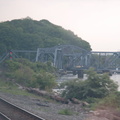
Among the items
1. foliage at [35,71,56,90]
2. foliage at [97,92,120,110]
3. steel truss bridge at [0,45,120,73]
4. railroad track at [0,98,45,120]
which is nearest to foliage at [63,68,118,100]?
foliage at [97,92,120,110]

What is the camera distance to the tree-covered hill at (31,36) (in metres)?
87.4

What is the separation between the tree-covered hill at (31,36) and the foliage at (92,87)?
60.4m

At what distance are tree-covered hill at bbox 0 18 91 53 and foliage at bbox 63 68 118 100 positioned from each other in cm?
6042

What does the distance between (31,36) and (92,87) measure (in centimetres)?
6528

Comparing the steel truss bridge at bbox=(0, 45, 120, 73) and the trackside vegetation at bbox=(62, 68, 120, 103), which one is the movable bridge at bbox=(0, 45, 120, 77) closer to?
the steel truss bridge at bbox=(0, 45, 120, 73)

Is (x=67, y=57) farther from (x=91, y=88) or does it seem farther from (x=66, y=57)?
(x=91, y=88)

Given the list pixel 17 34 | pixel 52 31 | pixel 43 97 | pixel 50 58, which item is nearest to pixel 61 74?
pixel 50 58

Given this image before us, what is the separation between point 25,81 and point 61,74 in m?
28.9

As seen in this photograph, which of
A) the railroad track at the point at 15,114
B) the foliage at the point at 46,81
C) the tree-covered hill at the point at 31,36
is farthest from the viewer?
the tree-covered hill at the point at 31,36

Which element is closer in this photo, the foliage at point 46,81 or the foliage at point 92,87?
the foliage at point 92,87

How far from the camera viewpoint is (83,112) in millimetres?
19250

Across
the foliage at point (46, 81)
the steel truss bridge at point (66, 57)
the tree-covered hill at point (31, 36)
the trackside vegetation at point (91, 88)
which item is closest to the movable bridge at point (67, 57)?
the steel truss bridge at point (66, 57)

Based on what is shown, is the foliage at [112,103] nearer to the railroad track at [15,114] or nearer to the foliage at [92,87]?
the foliage at [92,87]

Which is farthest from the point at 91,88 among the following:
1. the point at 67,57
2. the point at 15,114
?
the point at 67,57
